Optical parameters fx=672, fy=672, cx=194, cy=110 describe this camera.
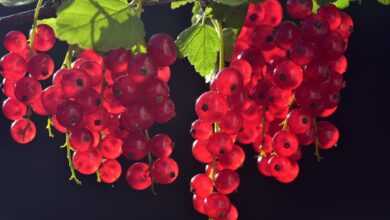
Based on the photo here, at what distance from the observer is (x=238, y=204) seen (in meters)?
3.24

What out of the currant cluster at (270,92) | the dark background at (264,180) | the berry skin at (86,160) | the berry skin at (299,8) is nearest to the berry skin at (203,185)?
the currant cluster at (270,92)

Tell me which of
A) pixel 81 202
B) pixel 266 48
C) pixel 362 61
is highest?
pixel 266 48

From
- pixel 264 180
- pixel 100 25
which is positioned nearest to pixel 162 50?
pixel 100 25

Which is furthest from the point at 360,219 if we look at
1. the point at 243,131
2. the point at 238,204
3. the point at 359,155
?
the point at 243,131

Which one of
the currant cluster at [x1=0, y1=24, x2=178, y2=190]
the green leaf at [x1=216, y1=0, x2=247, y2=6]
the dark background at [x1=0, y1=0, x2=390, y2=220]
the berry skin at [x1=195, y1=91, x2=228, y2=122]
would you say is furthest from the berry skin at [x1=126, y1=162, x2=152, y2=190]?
the dark background at [x1=0, y1=0, x2=390, y2=220]

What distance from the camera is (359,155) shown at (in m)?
3.25

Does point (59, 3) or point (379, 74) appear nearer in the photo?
point (59, 3)

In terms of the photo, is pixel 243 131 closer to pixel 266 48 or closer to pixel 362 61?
pixel 266 48

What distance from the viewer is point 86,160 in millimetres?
776

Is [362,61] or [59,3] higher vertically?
[59,3]

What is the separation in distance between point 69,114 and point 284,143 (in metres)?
0.25

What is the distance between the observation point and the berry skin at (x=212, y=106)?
733 mm

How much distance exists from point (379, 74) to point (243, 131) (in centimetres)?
253

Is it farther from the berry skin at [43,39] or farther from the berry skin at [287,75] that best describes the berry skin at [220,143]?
the berry skin at [43,39]
